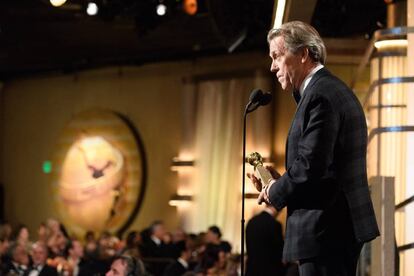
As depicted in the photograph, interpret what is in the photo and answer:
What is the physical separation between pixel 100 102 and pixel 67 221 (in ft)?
6.65

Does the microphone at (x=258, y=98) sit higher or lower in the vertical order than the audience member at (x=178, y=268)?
higher

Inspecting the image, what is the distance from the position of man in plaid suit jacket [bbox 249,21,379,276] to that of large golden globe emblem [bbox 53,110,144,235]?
11.8 meters

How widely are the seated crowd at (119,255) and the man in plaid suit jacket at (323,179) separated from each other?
11.3 feet

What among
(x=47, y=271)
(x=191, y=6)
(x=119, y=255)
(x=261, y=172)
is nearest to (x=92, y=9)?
(x=191, y=6)

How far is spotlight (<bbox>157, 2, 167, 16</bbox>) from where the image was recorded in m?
10.8

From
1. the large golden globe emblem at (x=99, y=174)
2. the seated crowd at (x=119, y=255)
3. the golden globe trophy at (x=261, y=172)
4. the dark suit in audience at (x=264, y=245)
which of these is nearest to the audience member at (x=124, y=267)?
the seated crowd at (x=119, y=255)

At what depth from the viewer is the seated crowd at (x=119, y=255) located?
857 cm

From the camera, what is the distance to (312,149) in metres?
2.82

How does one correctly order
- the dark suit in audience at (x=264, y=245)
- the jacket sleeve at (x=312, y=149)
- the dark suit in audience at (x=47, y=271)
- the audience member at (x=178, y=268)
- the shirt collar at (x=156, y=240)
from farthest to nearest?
1. the shirt collar at (x=156, y=240)
2. the audience member at (x=178, y=268)
3. the dark suit in audience at (x=47, y=271)
4. the dark suit in audience at (x=264, y=245)
5. the jacket sleeve at (x=312, y=149)

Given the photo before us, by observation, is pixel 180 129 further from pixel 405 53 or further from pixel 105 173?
pixel 405 53

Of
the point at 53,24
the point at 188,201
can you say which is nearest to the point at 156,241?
the point at 188,201

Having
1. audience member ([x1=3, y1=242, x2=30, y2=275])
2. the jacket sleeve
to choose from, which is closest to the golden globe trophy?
the jacket sleeve

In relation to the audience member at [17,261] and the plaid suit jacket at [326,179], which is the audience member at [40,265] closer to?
the audience member at [17,261]

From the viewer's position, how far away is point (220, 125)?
13.6m
